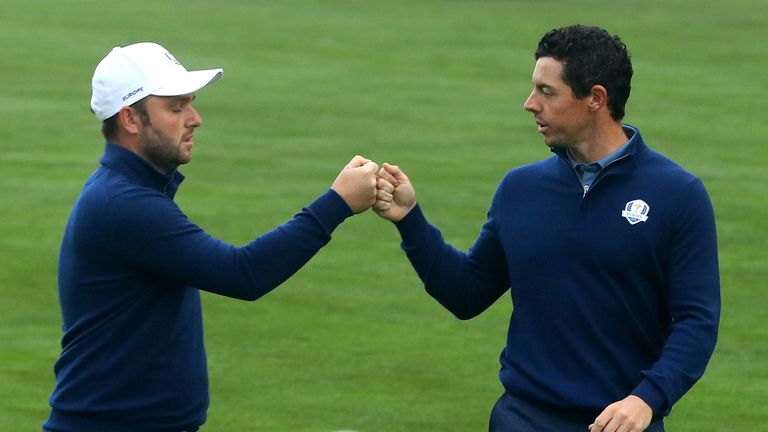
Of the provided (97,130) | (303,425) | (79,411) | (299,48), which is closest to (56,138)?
(97,130)

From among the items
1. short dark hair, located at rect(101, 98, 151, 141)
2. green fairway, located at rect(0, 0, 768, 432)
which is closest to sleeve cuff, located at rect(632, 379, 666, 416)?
A: short dark hair, located at rect(101, 98, 151, 141)

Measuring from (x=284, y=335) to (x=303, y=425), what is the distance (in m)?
1.80

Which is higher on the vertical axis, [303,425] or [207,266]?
[207,266]

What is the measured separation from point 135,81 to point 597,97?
152cm

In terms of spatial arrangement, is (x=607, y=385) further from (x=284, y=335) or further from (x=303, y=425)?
(x=284, y=335)

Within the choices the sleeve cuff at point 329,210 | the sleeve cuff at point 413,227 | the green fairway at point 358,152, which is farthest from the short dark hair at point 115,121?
the green fairway at point 358,152

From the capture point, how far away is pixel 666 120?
1914 centimetres

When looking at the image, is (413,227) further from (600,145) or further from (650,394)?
(650,394)

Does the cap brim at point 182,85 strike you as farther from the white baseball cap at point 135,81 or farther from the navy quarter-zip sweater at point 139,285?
the navy quarter-zip sweater at point 139,285

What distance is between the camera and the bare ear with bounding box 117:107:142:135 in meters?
5.32

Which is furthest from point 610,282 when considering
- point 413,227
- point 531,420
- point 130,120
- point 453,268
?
point 130,120

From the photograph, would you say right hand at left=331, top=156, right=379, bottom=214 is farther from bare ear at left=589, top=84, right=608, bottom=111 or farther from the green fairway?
the green fairway

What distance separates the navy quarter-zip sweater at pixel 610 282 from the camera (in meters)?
5.17

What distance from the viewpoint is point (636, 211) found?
5.23m
